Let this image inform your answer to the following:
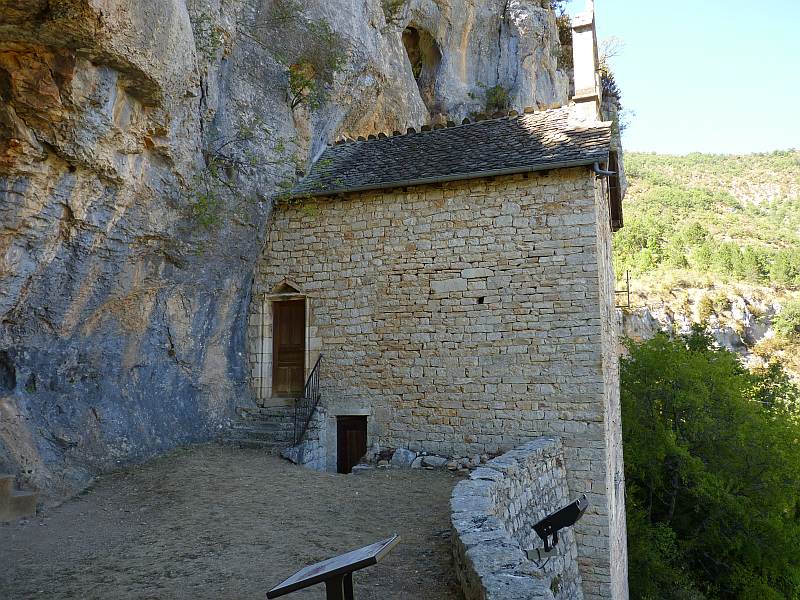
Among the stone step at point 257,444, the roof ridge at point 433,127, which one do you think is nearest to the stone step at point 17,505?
the stone step at point 257,444

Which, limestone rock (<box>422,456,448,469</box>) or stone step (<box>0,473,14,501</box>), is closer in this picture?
stone step (<box>0,473,14,501</box>)

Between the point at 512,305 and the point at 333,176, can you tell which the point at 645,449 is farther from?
the point at 333,176

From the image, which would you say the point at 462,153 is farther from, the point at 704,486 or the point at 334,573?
Answer: the point at 704,486

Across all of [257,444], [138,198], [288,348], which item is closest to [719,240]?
[288,348]

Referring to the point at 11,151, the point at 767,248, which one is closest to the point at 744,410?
the point at 11,151

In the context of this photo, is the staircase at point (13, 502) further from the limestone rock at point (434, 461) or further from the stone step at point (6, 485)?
the limestone rock at point (434, 461)

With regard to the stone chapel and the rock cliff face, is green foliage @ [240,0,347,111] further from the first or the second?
the stone chapel

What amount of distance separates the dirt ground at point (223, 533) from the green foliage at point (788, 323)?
103 feet

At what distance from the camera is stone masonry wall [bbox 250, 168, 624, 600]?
8.55 meters

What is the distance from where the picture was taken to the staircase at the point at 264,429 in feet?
31.4

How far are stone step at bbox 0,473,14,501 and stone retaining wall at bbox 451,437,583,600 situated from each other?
15.3 ft

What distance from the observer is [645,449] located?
44.9 ft

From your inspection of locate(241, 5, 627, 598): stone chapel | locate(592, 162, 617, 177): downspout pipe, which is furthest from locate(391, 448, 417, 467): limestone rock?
locate(592, 162, 617, 177): downspout pipe

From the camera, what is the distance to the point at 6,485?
6301 millimetres
